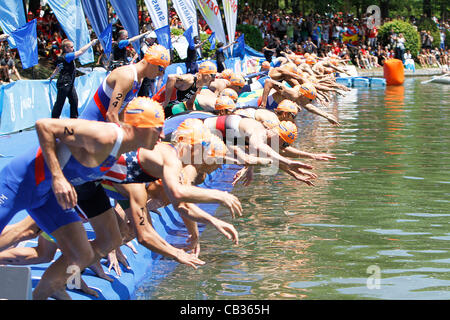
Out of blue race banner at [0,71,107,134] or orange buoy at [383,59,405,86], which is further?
orange buoy at [383,59,405,86]

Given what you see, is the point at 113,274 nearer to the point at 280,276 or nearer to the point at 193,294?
the point at 193,294

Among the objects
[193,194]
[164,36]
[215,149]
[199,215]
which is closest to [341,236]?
[215,149]

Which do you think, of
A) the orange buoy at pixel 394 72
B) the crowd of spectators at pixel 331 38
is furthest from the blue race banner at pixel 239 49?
the orange buoy at pixel 394 72

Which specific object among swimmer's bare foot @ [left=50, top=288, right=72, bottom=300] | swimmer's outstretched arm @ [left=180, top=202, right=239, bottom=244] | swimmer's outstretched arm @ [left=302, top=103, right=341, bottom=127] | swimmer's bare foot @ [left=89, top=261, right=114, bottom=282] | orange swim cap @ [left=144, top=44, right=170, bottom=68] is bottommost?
swimmer's bare foot @ [left=89, top=261, right=114, bottom=282]

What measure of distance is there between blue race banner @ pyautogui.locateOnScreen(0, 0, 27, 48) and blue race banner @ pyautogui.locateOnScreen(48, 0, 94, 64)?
5.99ft

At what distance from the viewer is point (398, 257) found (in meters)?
7.22

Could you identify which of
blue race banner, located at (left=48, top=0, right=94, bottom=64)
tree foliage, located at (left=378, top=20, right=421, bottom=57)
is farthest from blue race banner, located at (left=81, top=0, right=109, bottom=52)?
tree foliage, located at (left=378, top=20, right=421, bottom=57)

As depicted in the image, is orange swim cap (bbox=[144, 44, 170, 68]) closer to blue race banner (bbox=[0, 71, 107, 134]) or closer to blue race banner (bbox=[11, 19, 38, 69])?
blue race banner (bbox=[11, 19, 38, 69])

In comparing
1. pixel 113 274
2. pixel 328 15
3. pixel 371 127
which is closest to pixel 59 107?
pixel 113 274

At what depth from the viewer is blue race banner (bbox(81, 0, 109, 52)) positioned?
1450 centimetres

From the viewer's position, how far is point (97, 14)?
14.7 metres

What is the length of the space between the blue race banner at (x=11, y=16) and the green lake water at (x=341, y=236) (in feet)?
17.4

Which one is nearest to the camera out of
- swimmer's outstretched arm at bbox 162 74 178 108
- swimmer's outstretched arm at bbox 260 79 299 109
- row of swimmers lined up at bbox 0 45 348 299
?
row of swimmers lined up at bbox 0 45 348 299
